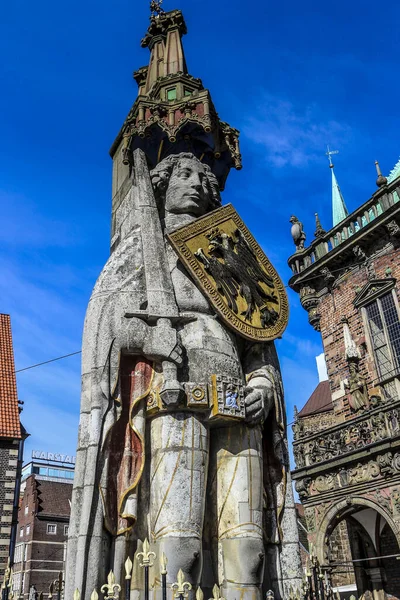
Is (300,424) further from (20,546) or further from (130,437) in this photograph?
(20,546)

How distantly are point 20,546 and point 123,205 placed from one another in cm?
3626

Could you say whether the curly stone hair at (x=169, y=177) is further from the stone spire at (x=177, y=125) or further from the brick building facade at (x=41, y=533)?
the brick building facade at (x=41, y=533)

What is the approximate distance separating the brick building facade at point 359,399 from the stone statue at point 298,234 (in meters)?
0.52

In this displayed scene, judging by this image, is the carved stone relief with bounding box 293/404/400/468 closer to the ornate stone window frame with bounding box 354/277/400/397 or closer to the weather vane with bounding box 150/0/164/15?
the ornate stone window frame with bounding box 354/277/400/397

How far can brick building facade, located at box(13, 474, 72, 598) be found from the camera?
116 feet

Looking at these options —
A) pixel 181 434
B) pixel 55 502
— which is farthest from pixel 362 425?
pixel 55 502

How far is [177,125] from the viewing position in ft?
21.0

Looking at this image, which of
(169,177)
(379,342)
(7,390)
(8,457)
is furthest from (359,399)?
(169,177)

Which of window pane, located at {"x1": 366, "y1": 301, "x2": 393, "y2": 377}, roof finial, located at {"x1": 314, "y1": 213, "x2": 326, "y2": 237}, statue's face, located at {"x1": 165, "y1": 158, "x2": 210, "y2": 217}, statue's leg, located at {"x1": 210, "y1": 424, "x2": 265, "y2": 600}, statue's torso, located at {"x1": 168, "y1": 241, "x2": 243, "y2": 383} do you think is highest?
roof finial, located at {"x1": 314, "y1": 213, "x2": 326, "y2": 237}

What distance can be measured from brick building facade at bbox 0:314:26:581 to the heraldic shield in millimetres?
15298

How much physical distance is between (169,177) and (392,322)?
42.3ft

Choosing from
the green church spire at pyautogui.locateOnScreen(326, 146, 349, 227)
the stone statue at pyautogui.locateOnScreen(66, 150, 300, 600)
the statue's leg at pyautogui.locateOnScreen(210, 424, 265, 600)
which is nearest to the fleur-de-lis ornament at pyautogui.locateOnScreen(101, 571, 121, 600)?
the stone statue at pyautogui.locateOnScreen(66, 150, 300, 600)

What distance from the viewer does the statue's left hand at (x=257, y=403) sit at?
4801 millimetres

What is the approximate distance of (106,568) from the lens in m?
4.16
